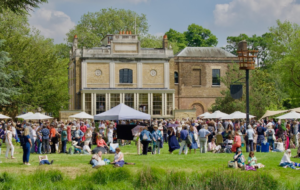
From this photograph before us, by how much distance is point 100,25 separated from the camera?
59719 millimetres

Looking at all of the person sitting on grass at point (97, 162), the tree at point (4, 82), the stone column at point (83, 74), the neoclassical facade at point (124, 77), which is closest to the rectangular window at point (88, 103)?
the neoclassical facade at point (124, 77)

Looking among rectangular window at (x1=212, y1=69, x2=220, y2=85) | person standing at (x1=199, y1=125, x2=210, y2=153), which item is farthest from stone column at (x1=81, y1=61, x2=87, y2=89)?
person standing at (x1=199, y1=125, x2=210, y2=153)

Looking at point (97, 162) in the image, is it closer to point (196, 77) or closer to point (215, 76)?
point (196, 77)

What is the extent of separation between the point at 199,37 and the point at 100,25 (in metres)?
19.9

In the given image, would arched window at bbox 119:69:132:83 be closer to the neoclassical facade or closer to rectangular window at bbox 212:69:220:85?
the neoclassical facade

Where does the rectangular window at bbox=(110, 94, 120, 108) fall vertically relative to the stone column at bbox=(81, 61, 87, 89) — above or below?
below

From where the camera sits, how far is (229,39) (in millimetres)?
72812

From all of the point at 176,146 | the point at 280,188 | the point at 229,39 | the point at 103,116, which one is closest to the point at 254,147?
the point at 176,146

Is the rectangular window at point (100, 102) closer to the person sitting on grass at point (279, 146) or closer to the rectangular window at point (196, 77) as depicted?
the rectangular window at point (196, 77)

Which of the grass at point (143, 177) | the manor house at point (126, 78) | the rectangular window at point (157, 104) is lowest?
the grass at point (143, 177)

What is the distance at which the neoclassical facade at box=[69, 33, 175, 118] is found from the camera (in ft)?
148

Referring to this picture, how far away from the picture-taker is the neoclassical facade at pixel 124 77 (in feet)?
148

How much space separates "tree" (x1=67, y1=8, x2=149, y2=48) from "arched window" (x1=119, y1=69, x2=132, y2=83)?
42.8 feet

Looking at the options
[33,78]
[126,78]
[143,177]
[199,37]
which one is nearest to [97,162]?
[143,177]
